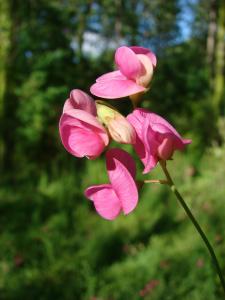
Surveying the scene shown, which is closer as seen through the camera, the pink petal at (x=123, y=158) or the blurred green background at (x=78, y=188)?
→ the pink petal at (x=123, y=158)

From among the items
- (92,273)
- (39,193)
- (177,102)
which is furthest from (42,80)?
(92,273)

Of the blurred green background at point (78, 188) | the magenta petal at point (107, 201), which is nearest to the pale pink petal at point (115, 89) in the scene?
Result: the magenta petal at point (107, 201)

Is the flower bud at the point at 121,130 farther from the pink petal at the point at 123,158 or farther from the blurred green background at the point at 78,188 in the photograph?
the blurred green background at the point at 78,188

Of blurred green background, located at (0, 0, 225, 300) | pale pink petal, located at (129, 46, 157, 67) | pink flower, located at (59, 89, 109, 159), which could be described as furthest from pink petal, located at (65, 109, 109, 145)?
blurred green background, located at (0, 0, 225, 300)

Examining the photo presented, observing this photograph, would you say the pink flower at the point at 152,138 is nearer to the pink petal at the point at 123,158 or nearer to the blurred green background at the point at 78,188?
the pink petal at the point at 123,158

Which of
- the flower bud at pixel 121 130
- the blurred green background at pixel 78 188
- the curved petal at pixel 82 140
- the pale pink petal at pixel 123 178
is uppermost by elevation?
the flower bud at pixel 121 130

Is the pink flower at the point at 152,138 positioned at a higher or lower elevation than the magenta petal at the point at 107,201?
higher

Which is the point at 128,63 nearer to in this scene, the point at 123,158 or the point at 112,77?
the point at 112,77
